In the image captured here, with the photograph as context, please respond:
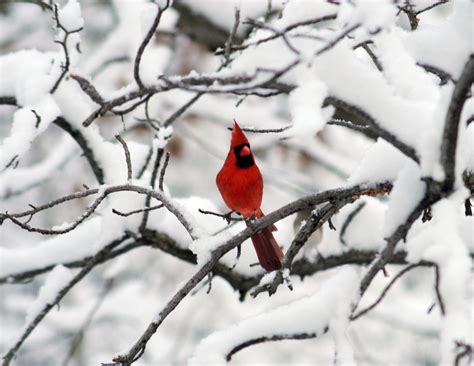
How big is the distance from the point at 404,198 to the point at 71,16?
1.13 meters

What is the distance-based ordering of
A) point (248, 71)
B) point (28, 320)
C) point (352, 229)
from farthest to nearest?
point (352, 229), point (28, 320), point (248, 71)

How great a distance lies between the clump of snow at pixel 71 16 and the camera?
2191 mm

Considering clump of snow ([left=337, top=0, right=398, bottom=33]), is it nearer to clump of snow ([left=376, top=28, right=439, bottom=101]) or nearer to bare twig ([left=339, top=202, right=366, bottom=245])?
clump of snow ([left=376, top=28, right=439, bottom=101])

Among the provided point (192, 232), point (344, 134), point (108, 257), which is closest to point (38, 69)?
point (108, 257)

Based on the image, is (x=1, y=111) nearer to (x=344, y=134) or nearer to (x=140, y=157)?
(x=344, y=134)

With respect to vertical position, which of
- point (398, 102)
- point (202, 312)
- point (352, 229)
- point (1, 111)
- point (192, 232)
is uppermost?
point (1, 111)

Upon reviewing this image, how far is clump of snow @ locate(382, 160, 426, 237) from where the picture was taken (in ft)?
5.22

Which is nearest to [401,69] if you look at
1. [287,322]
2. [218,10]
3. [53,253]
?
[287,322]

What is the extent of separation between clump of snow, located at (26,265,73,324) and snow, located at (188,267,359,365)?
0.76 m

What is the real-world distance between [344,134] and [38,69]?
15.2 feet

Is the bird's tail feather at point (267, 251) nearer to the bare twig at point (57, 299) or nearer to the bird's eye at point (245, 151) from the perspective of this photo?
the bird's eye at point (245, 151)

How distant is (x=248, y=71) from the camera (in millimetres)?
1454

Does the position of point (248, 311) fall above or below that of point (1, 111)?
below

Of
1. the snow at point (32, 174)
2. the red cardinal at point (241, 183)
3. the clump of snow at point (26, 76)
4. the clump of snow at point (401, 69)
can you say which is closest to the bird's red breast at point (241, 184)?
the red cardinal at point (241, 183)
